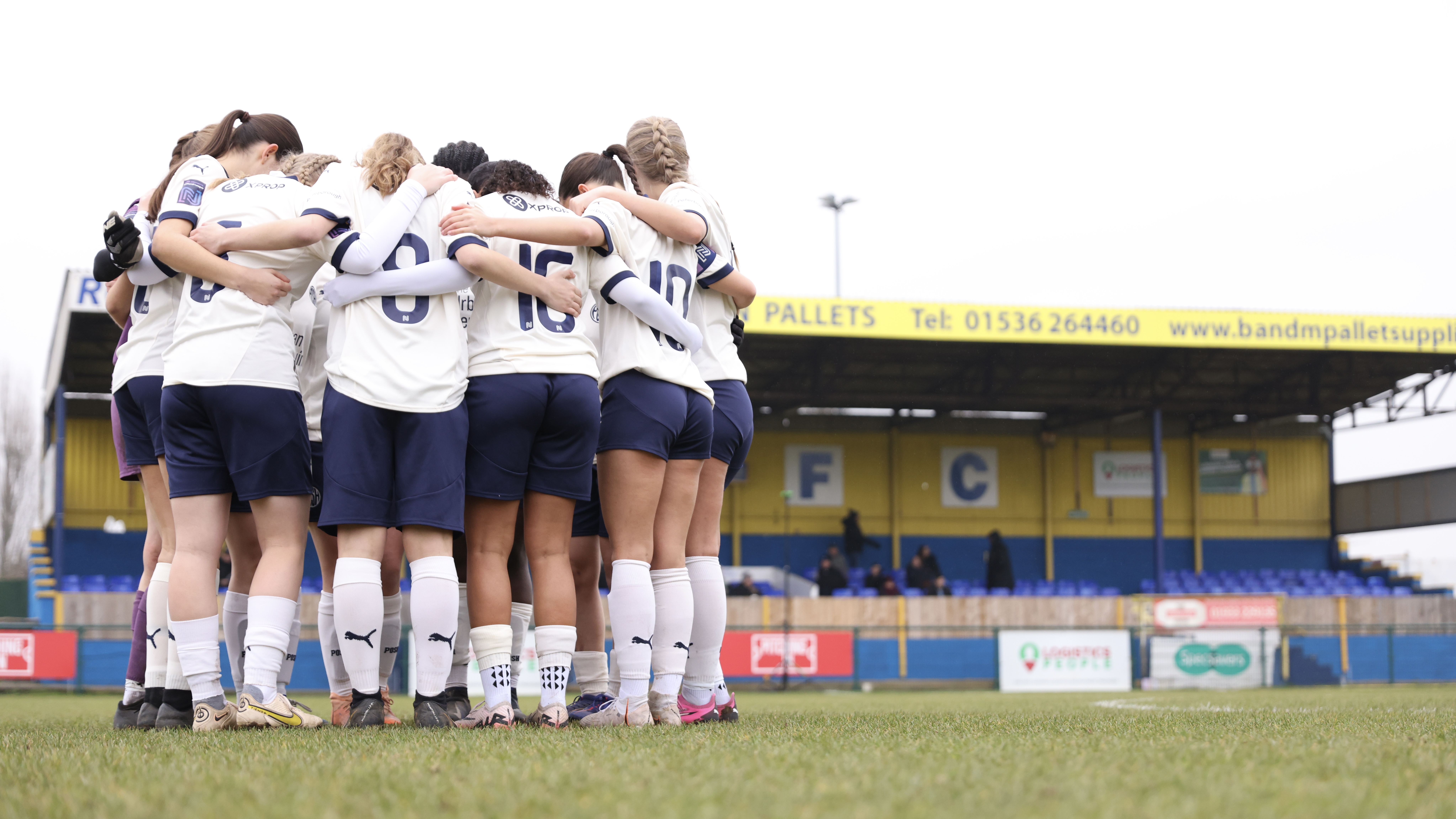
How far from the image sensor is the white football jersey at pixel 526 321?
153 inches

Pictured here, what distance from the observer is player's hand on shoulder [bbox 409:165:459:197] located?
3965 mm

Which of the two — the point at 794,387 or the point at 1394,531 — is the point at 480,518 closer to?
the point at 794,387

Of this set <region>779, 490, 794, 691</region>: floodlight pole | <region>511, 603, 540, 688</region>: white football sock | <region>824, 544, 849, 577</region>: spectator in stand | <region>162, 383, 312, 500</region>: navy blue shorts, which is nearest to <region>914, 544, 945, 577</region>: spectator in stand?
<region>824, 544, 849, 577</region>: spectator in stand

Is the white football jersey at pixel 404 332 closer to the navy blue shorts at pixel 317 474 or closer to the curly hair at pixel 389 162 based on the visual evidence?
the curly hair at pixel 389 162

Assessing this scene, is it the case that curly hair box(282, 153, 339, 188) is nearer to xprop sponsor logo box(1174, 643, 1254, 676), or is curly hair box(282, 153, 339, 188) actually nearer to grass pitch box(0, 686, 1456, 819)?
grass pitch box(0, 686, 1456, 819)

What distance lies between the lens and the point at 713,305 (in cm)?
465

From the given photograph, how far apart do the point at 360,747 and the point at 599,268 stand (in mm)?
1827

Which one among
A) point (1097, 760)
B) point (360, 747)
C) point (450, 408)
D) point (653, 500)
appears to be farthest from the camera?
point (653, 500)

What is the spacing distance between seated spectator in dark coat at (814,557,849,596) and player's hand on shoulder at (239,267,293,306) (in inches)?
670

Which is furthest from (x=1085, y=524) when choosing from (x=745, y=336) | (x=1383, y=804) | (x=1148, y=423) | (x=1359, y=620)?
(x=1383, y=804)

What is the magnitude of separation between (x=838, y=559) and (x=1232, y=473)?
1137cm

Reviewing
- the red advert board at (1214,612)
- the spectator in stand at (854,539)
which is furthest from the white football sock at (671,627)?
the spectator in stand at (854,539)

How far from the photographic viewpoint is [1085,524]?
27922mm

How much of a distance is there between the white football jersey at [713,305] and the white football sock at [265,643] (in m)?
1.69
